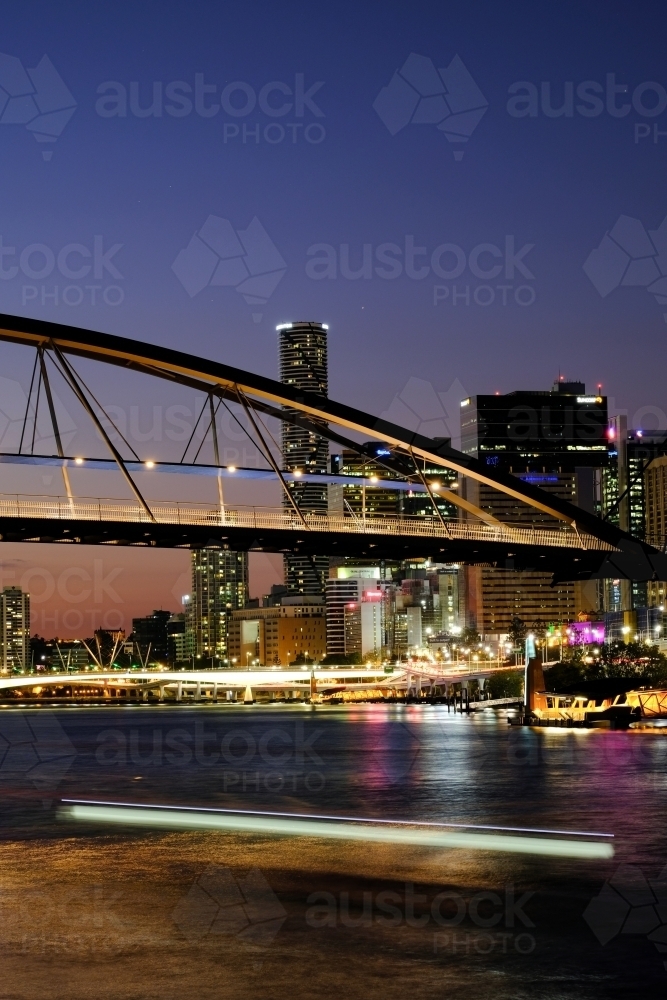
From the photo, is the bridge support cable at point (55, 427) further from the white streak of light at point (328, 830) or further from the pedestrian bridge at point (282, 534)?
the white streak of light at point (328, 830)

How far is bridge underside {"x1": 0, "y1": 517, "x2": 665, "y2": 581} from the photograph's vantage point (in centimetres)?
4950

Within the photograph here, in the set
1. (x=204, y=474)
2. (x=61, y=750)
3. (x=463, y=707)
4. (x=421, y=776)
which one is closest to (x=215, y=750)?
(x=61, y=750)

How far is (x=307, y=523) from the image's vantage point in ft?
177

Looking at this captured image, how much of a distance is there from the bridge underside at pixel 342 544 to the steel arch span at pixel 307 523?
4 cm

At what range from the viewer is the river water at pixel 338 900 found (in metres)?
15.1

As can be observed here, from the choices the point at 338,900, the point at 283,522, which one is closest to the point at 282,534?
the point at 283,522

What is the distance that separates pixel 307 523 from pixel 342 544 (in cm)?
272

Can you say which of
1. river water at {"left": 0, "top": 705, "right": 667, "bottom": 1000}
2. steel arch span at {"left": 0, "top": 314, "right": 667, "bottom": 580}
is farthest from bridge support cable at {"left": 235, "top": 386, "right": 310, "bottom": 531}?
river water at {"left": 0, "top": 705, "right": 667, "bottom": 1000}

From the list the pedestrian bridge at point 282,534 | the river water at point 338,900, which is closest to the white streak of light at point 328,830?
the river water at point 338,900

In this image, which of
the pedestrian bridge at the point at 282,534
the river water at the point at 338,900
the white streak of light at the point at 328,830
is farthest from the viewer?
the pedestrian bridge at the point at 282,534

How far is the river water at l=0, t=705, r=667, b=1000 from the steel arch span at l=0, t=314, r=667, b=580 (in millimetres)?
10075

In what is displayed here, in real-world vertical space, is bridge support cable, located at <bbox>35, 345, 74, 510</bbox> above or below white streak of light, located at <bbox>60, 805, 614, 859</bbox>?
above

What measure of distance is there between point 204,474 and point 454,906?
3716cm

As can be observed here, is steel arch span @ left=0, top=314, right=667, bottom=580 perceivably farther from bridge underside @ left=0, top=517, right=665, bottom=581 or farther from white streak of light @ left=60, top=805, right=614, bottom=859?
white streak of light @ left=60, top=805, right=614, bottom=859
